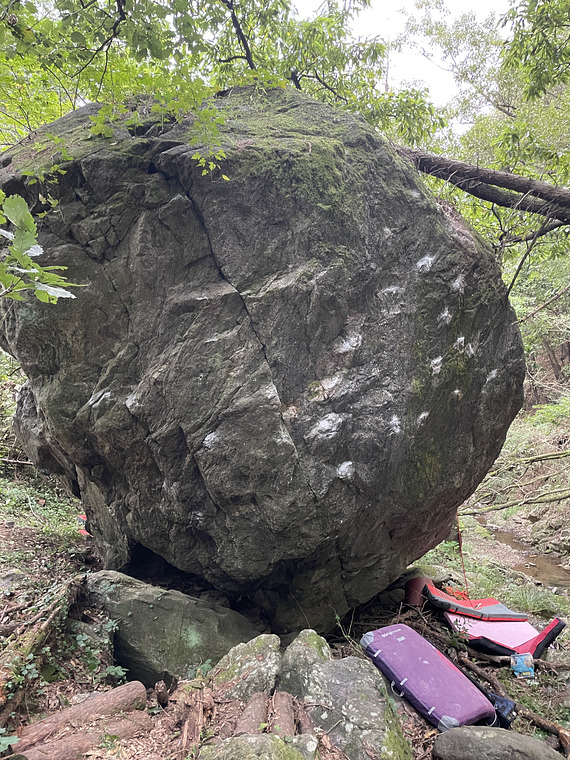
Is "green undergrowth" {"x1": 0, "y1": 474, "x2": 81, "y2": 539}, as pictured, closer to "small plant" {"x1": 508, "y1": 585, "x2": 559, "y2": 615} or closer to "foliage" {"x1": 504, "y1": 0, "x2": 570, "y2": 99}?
"small plant" {"x1": 508, "y1": 585, "x2": 559, "y2": 615}

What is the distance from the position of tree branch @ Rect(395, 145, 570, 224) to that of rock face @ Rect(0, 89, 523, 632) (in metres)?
1.36

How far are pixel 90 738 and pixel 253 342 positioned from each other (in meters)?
Answer: 3.28

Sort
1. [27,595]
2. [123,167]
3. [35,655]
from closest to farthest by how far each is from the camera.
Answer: [35,655] → [27,595] → [123,167]

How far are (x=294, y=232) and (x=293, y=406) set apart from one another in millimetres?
1873

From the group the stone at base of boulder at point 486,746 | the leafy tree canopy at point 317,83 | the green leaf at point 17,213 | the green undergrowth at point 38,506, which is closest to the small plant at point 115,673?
the stone at base of boulder at point 486,746

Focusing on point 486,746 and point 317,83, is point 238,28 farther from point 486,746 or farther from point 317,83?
point 486,746

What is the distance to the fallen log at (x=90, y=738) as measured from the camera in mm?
2607

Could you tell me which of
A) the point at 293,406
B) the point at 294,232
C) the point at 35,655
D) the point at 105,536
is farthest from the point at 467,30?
the point at 35,655

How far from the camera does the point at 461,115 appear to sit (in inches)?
627

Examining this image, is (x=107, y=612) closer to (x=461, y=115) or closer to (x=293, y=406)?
(x=293, y=406)

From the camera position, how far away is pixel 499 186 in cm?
586

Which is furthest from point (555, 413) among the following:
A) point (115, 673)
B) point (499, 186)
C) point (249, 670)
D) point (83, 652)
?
point (83, 652)

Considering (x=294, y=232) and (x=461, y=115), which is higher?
(x=461, y=115)

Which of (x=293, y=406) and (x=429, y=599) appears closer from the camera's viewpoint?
(x=293, y=406)
